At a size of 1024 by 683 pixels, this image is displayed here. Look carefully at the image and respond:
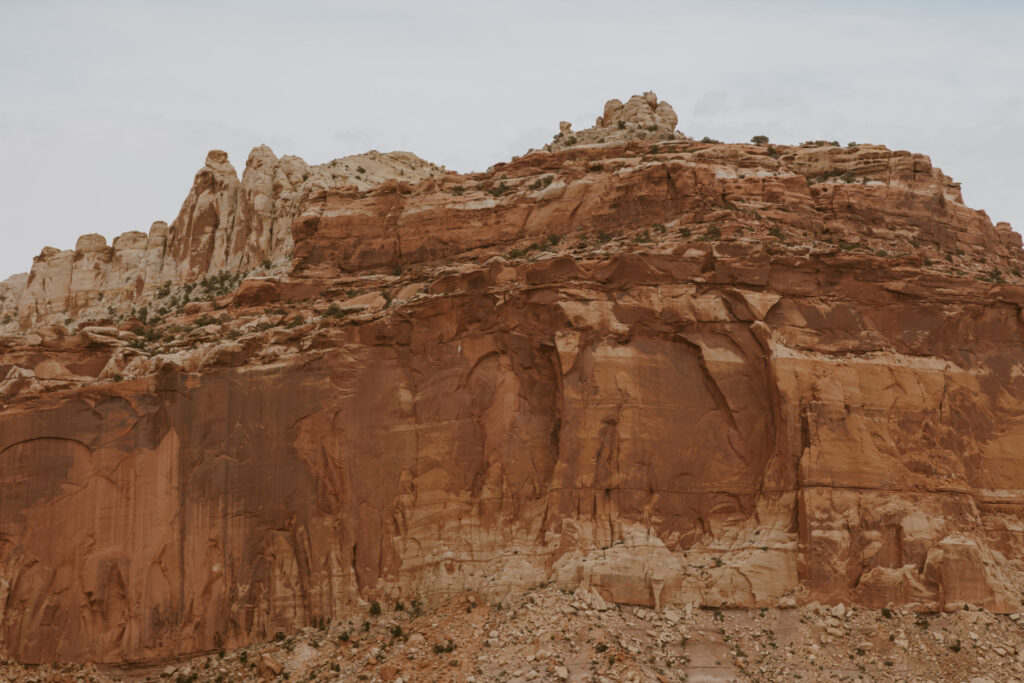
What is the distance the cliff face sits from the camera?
3878cm

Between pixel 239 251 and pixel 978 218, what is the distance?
30.2m

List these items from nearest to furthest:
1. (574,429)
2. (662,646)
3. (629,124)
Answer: (662,646) < (574,429) < (629,124)

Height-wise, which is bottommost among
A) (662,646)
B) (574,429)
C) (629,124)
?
(662,646)

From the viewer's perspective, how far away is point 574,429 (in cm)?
3962

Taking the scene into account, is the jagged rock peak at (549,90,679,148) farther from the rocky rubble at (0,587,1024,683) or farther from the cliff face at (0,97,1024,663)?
the rocky rubble at (0,587,1024,683)

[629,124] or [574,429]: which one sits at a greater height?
[629,124]

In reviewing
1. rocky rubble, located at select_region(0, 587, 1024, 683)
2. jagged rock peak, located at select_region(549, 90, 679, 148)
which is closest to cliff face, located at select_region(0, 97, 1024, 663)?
rocky rubble, located at select_region(0, 587, 1024, 683)

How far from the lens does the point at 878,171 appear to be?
46.8 meters

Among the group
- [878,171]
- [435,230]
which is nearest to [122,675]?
[435,230]

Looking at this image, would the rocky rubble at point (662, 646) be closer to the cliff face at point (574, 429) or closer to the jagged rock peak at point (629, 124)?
the cliff face at point (574, 429)

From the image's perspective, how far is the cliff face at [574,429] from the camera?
38781mm

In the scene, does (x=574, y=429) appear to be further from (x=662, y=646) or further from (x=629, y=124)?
(x=629, y=124)

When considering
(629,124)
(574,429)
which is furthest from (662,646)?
(629,124)

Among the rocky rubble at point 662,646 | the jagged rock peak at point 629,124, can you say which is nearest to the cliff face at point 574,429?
the rocky rubble at point 662,646
